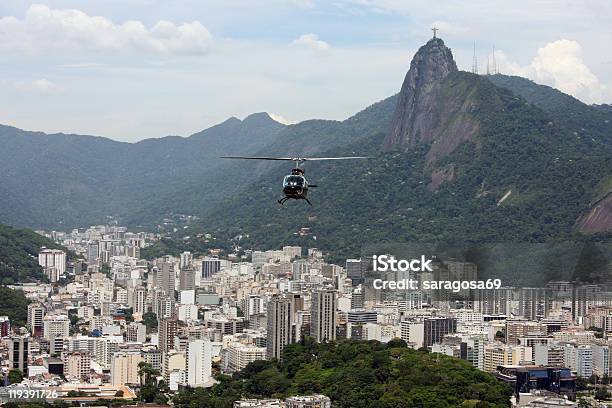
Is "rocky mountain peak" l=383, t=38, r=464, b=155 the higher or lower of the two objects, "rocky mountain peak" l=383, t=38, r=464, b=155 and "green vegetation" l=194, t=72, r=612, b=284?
the higher

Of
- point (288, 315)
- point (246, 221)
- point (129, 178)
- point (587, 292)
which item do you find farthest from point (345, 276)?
point (129, 178)

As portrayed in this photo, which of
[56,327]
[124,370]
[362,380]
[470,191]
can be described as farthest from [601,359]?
[470,191]

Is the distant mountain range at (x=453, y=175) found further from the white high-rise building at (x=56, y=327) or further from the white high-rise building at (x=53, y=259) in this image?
the white high-rise building at (x=56, y=327)

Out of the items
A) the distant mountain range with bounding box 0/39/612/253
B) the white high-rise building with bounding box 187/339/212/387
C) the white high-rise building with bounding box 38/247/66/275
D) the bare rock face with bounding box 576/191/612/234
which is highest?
the distant mountain range with bounding box 0/39/612/253

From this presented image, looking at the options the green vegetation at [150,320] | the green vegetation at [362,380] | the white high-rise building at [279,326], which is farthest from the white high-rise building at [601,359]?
the green vegetation at [150,320]

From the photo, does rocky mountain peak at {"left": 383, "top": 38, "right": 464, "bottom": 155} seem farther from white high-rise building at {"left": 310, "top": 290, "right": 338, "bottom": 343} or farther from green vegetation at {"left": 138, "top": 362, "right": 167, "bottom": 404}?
green vegetation at {"left": 138, "top": 362, "right": 167, "bottom": 404}

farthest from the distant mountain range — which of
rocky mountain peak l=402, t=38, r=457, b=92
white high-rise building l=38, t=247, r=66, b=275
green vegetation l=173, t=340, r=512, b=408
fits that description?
green vegetation l=173, t=340, r=512, b=408

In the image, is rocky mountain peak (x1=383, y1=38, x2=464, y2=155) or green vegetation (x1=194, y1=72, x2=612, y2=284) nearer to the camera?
green vegetation (x1=194, y1=72, x2=612, y2=284)
